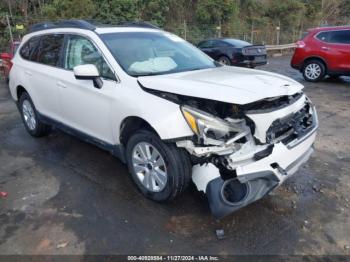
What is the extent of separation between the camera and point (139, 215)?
340cm

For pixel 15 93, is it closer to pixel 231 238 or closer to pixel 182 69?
pixel 182 69

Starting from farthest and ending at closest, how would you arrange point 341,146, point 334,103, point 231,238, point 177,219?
point 334,103
point 341,146
point 177,219
point 231,238

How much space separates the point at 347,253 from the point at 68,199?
2.82 meters

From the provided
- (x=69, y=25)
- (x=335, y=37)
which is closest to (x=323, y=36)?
(x=335, y=37)

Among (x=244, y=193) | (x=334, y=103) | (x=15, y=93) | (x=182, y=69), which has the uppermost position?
(x=182, y=69)

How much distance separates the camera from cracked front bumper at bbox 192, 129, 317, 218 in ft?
9.60

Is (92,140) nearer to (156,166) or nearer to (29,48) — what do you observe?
(156,166)

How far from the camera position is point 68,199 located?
374cm

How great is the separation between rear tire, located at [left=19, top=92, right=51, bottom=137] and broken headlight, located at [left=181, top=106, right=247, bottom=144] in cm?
328

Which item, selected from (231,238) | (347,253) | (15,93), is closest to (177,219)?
(231,238)

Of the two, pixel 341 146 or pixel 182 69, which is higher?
pixel 182 69

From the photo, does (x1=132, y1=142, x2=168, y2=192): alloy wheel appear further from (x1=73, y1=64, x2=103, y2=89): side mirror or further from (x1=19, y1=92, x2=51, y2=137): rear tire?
(x1=19, y1=92, x2=51, y2=137): rear tire

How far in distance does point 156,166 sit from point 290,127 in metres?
1.40

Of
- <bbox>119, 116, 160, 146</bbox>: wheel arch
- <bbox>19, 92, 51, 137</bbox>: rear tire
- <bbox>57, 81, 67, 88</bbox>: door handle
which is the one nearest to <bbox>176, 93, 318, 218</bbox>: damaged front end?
<bbox>119, 116, 160, 146</bbox>: wheel arch
